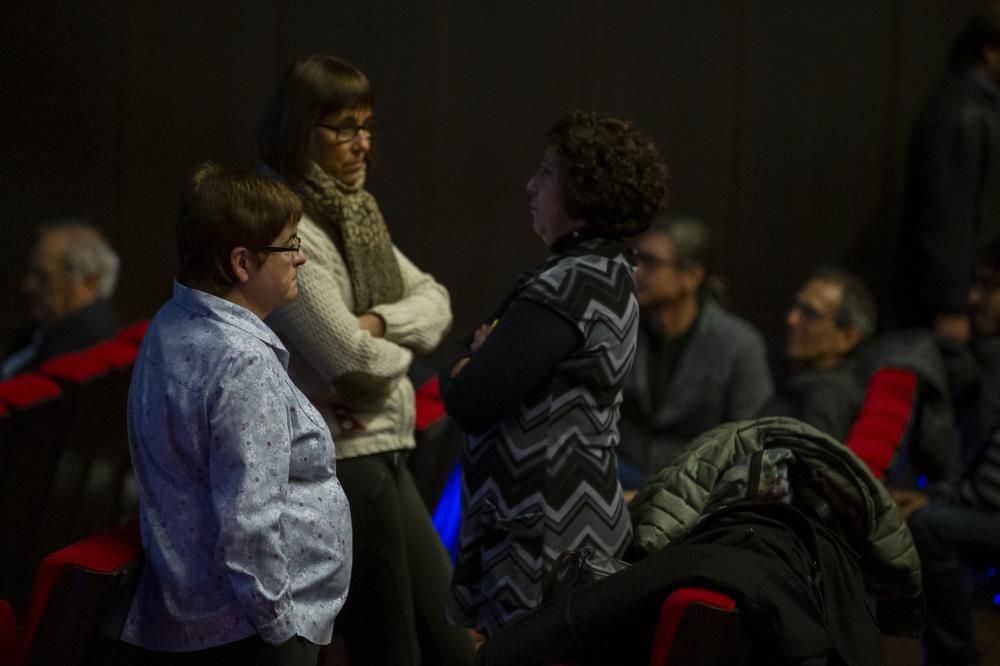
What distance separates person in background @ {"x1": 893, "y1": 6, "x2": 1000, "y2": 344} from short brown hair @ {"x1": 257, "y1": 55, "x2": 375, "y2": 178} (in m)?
2.92

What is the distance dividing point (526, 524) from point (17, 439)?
1.53m

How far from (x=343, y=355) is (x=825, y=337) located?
185 cm

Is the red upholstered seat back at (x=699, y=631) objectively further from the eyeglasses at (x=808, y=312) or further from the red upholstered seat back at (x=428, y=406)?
the eyeglasses at (x=808, y=312)

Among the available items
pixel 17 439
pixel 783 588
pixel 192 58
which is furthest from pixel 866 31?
pixel 783 588

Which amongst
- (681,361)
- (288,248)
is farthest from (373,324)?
(681,361)

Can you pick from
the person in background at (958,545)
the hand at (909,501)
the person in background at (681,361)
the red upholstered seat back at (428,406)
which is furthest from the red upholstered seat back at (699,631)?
the person in background at (681,361)

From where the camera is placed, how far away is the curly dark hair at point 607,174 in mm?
2465

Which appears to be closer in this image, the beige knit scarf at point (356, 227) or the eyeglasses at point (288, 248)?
the eyeglasses at point (288, 248)

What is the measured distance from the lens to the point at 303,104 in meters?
2.64

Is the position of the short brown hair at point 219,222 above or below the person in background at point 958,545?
above

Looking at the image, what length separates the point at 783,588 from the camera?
82.2 inches

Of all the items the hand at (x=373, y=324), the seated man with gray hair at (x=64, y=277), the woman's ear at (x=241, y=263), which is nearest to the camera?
the woman's ear at (x=241, y=263)

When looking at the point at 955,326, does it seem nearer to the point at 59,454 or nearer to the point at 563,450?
the point at 59,454

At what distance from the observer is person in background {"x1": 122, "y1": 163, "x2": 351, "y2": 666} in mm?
1996
